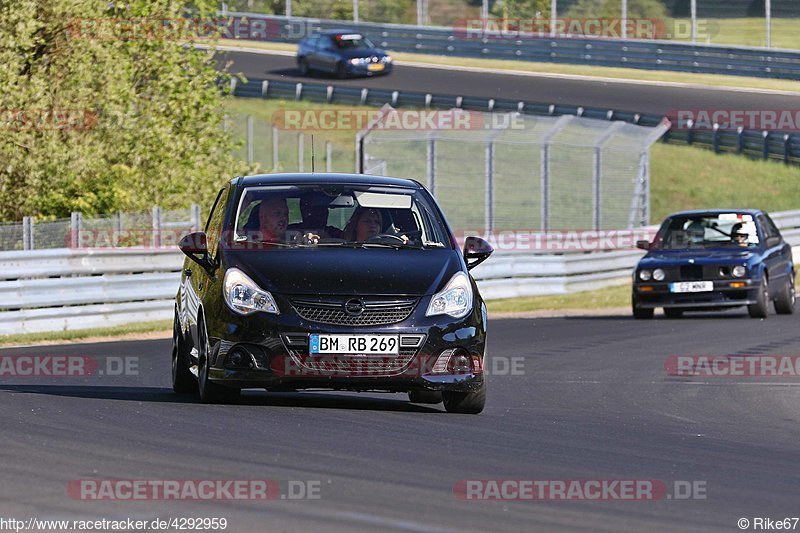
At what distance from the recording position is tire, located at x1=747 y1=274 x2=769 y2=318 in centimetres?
2169

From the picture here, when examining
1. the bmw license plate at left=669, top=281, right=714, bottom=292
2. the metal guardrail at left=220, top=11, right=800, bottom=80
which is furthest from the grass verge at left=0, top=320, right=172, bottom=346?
the metal guardrail at left=220, top=11, right=800, bottom=80

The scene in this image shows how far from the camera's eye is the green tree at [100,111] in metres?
24.4

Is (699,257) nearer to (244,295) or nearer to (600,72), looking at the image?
(244,295)

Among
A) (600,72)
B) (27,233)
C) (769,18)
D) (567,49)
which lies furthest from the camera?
(567,49)

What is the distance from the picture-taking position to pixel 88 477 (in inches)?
296

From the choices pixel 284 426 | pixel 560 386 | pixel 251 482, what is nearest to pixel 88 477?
pixel 251 482

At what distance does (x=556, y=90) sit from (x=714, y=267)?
1022 inches

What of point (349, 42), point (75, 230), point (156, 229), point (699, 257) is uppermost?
point (349, 42)

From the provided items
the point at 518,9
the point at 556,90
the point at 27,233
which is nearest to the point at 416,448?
the point at 27,233

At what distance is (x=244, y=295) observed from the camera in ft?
34.0

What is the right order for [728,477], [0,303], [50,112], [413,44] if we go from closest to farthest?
[728,477] < [0,303] < [50,112] < [413,44]

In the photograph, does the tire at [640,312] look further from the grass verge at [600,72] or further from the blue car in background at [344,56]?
the blue car in background at [344,56]

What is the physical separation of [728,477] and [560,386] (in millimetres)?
5756

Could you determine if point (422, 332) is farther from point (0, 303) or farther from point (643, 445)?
point (0, 303)
